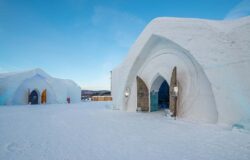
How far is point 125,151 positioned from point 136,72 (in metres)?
11.2

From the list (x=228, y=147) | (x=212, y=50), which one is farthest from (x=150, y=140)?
(x=212, y=50)

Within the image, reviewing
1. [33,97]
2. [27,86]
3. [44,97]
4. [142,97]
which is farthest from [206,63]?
[33,97]

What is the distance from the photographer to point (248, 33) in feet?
25.9

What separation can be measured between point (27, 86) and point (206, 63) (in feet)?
80.5

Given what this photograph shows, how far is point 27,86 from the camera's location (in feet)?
84.4

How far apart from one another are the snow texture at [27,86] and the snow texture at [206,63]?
1931cm

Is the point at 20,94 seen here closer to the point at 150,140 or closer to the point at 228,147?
the point at 150,140

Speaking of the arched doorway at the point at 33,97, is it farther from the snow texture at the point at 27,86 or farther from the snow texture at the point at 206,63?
the snow texture at the point at 206,63

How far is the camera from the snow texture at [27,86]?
24016 millimetres

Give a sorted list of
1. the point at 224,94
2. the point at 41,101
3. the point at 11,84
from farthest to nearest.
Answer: the point at 41,101 → the point at 11,84 → the point at 224,94

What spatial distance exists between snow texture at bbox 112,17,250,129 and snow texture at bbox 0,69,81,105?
19309 mm

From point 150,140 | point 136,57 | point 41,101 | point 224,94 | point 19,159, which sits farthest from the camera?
point 41,101

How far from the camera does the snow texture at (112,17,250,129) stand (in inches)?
295

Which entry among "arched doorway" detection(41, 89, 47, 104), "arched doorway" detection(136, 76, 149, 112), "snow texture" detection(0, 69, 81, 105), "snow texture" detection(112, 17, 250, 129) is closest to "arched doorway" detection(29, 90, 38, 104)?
"snow texture" detection(0, 69, 81, 105)
